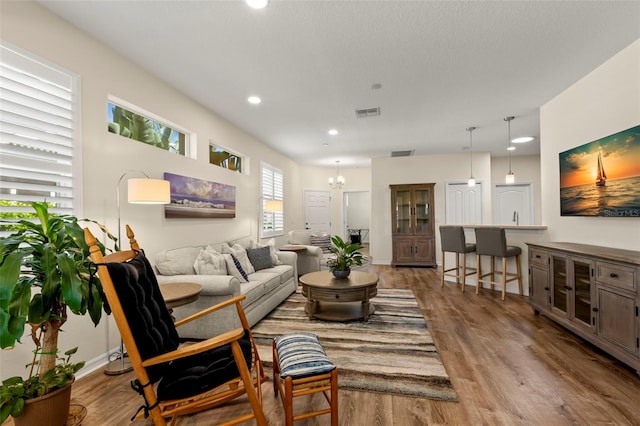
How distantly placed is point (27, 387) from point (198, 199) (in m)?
2.64

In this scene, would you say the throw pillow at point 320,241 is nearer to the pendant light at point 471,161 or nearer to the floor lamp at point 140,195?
the pendant light at point 471,161

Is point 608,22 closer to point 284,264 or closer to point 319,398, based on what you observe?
point 319,398

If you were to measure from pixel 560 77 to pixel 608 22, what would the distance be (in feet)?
3.29

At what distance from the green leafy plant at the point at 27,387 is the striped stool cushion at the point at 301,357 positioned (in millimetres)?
1195

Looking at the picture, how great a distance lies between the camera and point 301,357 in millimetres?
1781

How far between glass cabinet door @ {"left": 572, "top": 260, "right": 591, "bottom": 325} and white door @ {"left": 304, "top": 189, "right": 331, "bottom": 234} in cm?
670

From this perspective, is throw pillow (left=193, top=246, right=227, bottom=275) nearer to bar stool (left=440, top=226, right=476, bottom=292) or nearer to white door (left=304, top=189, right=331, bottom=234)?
bar stool (left=440, top=226, right=476, bottom=292)

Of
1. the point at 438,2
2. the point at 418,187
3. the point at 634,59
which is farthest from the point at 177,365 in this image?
the point at 418,187

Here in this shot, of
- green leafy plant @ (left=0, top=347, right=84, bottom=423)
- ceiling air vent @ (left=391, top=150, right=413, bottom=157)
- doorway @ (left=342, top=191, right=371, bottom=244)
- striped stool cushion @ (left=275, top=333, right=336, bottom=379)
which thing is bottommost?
green leafy plant @ (left=0, top=347, right=84, bottom=423)

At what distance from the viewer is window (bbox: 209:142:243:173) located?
14.9 feet

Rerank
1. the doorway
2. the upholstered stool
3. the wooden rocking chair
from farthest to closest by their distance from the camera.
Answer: the doorway
the upholstered stool
the wooden rocking chair

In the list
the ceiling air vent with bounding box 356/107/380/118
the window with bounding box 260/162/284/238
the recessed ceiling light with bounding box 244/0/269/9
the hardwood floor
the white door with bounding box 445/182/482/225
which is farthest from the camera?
the white door with bounding box 445/182/482/225

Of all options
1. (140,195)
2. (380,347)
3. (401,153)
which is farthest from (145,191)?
(401,153)

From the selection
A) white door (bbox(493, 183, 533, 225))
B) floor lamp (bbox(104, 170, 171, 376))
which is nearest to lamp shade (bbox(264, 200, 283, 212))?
floor lamp (bbox(104, 170, 171, 376))
